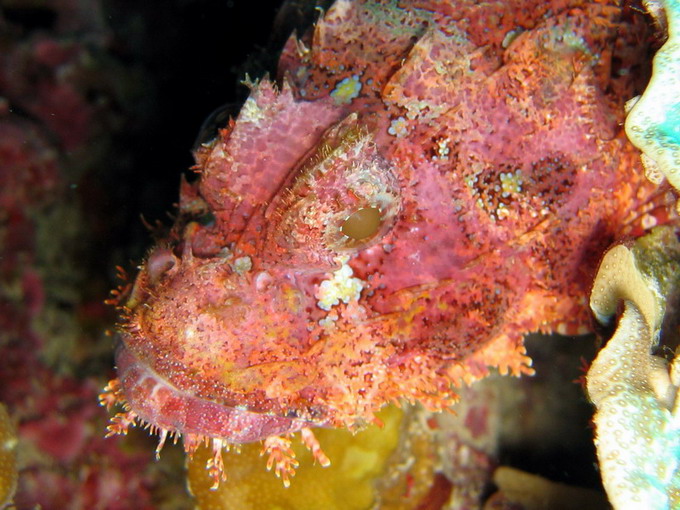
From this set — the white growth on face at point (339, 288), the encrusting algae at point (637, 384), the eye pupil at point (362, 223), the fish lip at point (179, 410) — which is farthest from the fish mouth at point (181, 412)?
the encrusting algae at point (637, 384)

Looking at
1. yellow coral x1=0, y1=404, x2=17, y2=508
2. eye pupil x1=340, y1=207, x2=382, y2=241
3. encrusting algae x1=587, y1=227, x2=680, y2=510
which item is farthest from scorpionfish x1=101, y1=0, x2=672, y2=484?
yellow coral x1=0, y1=404, x2=17, y2=508

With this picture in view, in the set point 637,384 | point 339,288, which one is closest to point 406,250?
point 339,288

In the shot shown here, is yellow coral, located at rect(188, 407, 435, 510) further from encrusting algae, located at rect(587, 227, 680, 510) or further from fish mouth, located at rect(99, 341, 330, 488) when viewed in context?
encrusting algae, located at rect(587, 227, 680, 510)

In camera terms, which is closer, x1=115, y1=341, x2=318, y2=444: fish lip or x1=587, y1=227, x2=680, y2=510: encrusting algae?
x1=587, y1=227, x2=680, y2=510: encrusting algae

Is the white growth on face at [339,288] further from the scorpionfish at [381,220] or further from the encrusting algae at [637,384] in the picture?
the encrusting algae at [637,384]

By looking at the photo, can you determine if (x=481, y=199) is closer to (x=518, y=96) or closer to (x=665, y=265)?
(x=518, y=96)

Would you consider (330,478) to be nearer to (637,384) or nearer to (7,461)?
(637,384)
